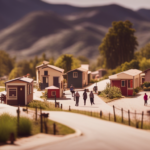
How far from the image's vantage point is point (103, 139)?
1417 cm

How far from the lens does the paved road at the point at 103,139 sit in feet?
41.4

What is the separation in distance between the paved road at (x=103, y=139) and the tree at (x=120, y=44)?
2552 inches

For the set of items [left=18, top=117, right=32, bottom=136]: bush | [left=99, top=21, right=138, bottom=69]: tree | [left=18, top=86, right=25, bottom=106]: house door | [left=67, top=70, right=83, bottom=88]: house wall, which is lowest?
[left=18, top=117, right=32, bottom=136]: bush

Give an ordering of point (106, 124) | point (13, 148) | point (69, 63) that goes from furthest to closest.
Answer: point (69, 63)
point (106, 124)
point (13, 148)

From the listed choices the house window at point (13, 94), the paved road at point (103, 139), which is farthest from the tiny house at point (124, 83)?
the paved road at point (103, 139)

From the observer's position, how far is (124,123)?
65.4 ft

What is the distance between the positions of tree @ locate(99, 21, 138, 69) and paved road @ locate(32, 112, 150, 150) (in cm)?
6481

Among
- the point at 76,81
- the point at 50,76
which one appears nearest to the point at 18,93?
the point at 50,76

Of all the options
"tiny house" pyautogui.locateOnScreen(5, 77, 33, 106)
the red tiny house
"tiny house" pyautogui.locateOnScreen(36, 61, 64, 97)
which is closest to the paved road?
"tiny house" pyautogui.locateOnScreen(5, 77, 33, 106)

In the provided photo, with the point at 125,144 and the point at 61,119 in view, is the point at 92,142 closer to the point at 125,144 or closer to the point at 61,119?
the point at 125,144

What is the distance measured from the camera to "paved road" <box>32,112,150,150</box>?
1262cm

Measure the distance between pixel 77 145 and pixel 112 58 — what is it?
71.4 meters

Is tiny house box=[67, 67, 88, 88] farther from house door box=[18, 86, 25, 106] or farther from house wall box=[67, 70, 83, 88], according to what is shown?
house door box=[18, 86, 25, 106]

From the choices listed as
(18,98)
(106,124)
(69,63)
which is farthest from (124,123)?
(69,63)
